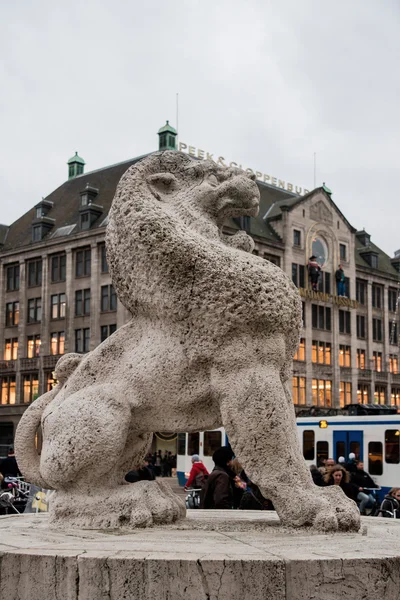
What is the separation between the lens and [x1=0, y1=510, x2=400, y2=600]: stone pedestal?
9.79 feet

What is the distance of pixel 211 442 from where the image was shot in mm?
21406

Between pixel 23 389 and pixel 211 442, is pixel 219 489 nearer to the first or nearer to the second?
pixel 211 442

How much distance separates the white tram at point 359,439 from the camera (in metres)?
18.2

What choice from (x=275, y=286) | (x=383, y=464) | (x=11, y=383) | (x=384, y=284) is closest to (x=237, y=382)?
(x=275, y=286)

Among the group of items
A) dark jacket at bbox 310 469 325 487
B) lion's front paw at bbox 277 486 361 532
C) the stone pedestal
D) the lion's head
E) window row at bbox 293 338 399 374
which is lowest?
dark jacket at bbox 310 469 325 487

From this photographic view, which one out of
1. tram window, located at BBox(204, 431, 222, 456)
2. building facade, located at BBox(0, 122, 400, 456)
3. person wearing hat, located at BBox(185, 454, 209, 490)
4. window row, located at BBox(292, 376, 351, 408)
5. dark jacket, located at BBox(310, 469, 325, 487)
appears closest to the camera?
person wearing hat, located at BBox(185, 454, 209, 490)

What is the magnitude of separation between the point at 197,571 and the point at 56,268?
1588 inches

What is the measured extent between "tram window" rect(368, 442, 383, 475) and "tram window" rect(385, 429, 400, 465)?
176 mm

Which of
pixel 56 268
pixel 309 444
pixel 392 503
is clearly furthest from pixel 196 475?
pixel 56 268

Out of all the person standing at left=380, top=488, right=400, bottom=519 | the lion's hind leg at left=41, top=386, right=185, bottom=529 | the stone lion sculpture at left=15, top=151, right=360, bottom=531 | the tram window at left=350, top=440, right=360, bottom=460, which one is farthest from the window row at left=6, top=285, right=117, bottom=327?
the lion's hind leg at left=41, top=386, right=185, bottom=529

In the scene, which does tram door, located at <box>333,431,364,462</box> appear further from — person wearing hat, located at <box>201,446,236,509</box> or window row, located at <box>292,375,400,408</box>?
window row, located at <box>292,375,400,408</box>

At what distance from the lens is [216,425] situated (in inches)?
179

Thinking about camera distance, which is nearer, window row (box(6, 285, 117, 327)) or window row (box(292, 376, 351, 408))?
window row (box(6, 285, 117, 327))

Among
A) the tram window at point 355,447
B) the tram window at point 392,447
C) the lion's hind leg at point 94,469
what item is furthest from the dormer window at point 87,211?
the lion's hind leg at point 94,469
